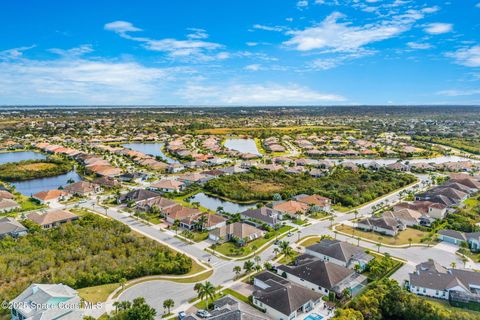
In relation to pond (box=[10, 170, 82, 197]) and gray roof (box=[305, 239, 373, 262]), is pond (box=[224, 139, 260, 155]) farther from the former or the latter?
gray roof (box=[305, 239, 373, 262])

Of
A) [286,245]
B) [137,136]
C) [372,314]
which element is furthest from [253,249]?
[137,136]

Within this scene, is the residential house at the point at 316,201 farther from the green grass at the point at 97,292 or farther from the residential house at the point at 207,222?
the green grass at the point at 97,292

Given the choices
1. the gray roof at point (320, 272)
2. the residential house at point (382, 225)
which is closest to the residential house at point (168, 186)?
the residential house at point (382, 225)

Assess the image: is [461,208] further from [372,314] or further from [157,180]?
[157,180]

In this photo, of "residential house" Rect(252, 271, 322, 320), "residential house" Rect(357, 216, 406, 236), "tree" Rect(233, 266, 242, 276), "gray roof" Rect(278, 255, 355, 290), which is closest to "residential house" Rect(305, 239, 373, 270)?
"gray roof" Rect(278, 255, 355, 290)

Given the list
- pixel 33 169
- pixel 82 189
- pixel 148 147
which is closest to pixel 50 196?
pixel 82 189

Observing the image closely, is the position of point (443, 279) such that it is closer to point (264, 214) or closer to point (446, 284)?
point (446, 284)
